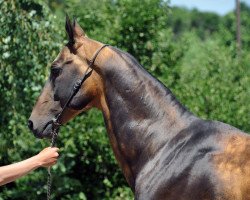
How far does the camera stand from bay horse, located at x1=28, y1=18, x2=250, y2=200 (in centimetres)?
378

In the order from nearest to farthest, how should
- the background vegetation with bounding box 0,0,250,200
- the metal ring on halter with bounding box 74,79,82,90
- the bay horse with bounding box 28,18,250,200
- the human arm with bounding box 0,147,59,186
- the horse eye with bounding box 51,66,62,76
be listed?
the bay horse with bounding box 28,18,250,200, the human arm with bounding box 0,147,59,186, the metal ring on halter with bounding box 74,79,82,90, the horse eye with bounding box 51,66,62,76, the background vegetation with bounding box 0,0,250,200

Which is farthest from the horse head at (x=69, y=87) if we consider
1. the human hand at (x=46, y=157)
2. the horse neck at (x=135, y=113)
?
the human hand at (x=46, y=157)

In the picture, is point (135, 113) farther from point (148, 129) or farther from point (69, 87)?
point (69, 87)

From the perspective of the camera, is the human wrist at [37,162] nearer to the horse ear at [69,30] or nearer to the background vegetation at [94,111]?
the horse ear at [69,30]

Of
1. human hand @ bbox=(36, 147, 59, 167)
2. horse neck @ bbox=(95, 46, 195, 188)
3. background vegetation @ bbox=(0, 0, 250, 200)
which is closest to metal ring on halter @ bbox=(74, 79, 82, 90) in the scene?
horse neck @ bbox=(95, 46, 195, 188)

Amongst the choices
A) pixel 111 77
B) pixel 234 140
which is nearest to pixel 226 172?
pixel 234 140

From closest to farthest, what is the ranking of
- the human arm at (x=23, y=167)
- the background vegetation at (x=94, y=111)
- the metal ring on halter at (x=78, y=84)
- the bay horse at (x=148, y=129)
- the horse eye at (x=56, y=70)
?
the bay horse at (x=148, y=129) → the human arm at (x=23, y=167) → the metal ring on halter at (x=78, y=84) → the horse eye at (x=56, y=70) → the background vegetation at (x=94, y=111)

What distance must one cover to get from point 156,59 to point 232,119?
1.22 meters

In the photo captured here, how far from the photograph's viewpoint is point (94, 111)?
7.46 metres

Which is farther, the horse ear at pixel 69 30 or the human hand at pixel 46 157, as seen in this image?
the horse ear at pixel 69 30

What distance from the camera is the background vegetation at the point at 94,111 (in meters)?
6.92

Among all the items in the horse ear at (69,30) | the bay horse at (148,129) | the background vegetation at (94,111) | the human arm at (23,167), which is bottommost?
the background vegetation at (94,111)

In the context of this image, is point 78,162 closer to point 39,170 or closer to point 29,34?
point 39,170

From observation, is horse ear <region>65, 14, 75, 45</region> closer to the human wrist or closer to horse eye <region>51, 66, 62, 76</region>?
horse eye <region>51, 66, 62, 76</region>
